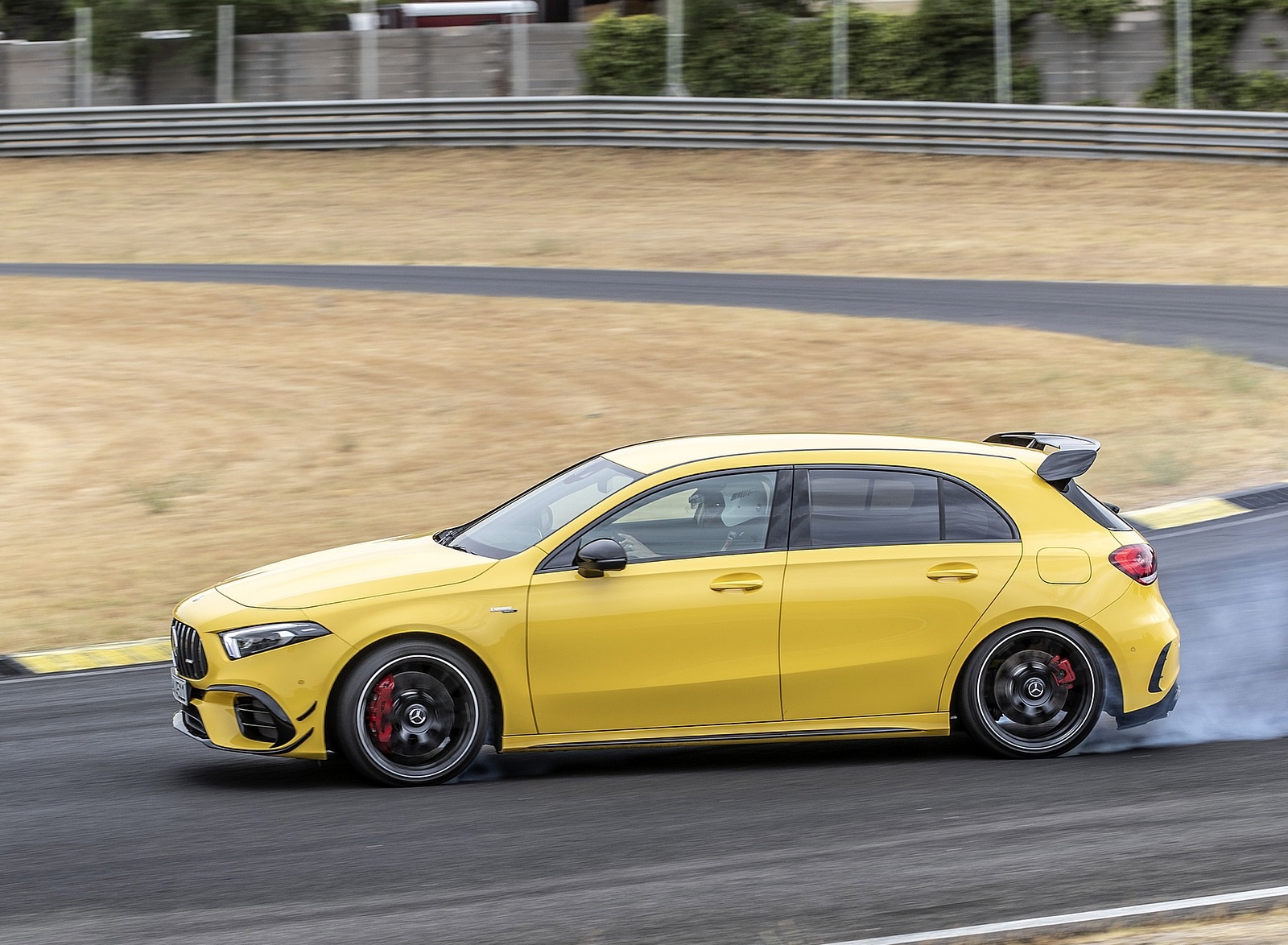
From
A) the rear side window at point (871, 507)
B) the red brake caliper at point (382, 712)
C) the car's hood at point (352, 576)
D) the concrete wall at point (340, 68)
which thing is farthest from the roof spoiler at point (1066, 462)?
the concrete wall at point (340, 68)

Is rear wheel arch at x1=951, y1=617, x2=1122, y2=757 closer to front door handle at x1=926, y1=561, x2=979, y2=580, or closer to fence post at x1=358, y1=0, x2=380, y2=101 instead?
front door handle at x1=926, y1=561, x2=979, y2=580

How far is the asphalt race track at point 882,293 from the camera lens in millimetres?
19594

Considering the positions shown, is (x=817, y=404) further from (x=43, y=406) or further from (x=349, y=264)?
(x=349, y=264)

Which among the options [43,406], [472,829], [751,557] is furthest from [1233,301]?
[472,829]

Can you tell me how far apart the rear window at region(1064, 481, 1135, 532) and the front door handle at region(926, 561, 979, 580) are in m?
0.69

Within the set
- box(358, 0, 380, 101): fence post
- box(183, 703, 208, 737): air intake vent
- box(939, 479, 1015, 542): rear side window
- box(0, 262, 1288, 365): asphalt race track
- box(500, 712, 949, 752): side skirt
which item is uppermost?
box(358, 0, 380, 101): fence post

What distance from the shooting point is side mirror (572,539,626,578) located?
23.4ft

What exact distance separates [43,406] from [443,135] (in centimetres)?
1745

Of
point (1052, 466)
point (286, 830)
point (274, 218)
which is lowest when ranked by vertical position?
point (286, 830)

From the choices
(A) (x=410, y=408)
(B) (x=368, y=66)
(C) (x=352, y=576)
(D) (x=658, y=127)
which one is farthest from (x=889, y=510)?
(B) (x=368, y=66)

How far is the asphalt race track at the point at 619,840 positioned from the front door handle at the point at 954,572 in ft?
2.77

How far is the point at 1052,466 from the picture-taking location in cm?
782

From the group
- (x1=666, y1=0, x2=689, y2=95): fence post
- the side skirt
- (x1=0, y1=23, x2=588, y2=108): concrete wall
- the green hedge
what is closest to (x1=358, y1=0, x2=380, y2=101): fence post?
(x1=0, y1=23, x2=588, y2=108): concrete wall

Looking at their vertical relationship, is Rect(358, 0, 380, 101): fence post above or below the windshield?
above
